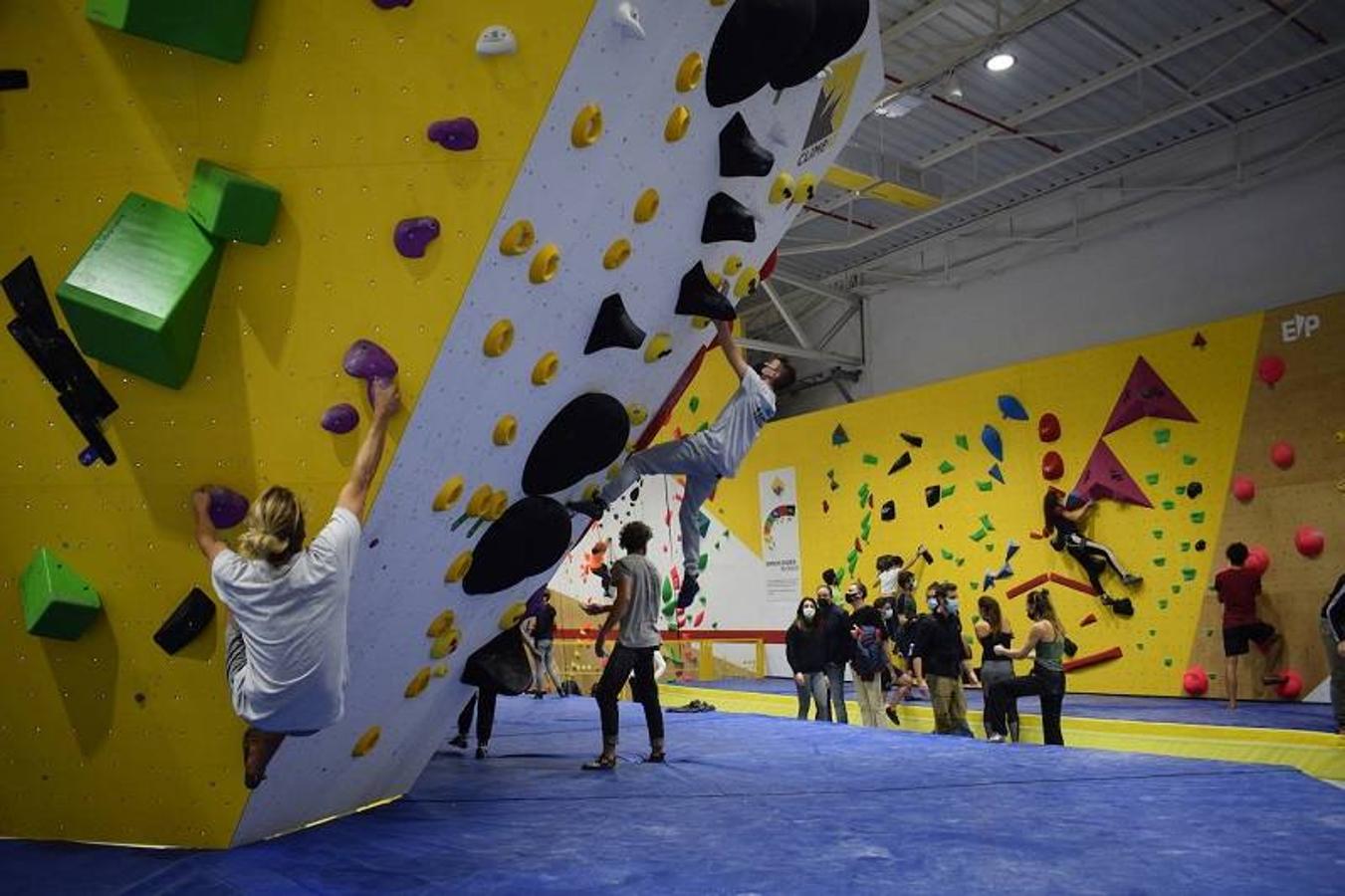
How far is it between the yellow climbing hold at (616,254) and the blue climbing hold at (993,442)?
28.9ft

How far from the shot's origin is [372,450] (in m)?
2.80

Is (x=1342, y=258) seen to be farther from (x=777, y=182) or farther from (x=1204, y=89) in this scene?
(x=777, y=182)

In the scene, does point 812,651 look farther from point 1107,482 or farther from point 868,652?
point 1107,482

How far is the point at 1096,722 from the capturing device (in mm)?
7500

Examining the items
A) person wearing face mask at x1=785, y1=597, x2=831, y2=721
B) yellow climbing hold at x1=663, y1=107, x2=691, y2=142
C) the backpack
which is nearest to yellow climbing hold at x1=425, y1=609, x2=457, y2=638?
yellow climbing hold at x1=663, y1=107, x2=691, y2=142

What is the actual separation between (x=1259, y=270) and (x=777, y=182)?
27.8 ft

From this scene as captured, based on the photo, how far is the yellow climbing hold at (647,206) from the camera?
3131 mm

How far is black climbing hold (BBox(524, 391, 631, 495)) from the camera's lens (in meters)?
3.54

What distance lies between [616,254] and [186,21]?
4.25ft

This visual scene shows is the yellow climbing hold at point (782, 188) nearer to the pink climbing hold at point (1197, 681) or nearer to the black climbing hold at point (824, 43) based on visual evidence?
the black climbing hold at point (824, 43)

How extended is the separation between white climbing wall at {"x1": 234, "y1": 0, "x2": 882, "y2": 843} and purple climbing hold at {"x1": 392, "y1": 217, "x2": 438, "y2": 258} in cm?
4

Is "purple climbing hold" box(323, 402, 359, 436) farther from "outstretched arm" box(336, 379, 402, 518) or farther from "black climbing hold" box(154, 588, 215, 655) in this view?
"black climbing hold" box(154, 588, 215, 655)

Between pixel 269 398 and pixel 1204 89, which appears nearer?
pixel 269 398

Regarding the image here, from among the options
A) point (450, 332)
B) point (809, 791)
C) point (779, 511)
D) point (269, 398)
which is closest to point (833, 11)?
point (450, 332)
